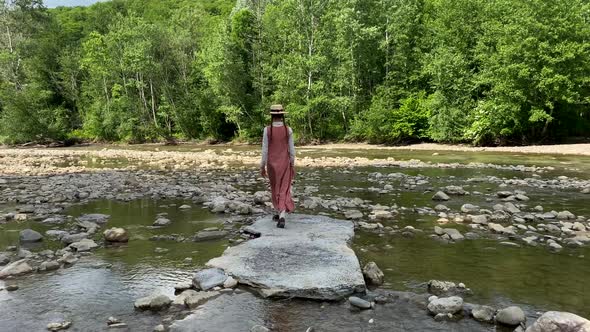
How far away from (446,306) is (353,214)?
5.39 meters

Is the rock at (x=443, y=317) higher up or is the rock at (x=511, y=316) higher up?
the rock at (x=511, y=316)

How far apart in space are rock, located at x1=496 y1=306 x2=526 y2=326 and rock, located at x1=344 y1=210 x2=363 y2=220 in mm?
5467

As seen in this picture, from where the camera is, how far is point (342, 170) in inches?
837

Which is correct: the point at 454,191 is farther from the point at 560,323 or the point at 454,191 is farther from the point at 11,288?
the point at 11,288

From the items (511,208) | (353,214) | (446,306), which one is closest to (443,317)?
(446,306)

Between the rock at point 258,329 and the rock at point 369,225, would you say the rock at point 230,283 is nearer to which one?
the rock at point 258,329

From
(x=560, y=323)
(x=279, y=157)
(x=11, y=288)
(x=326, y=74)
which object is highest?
(x=326, y=74)

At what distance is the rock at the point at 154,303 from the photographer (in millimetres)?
5344

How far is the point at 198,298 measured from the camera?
5.57 m

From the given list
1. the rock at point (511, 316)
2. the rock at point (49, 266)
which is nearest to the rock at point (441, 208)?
the rock at point (511, 316)

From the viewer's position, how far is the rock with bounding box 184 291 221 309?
546 centimetres

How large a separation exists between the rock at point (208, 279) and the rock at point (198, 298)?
0.16 metres

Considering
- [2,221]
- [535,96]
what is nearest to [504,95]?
[535,96]

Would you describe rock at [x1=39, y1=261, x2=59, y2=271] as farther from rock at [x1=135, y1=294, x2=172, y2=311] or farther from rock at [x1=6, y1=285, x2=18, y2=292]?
rock at [x1=135, y1=294, x2=172, y2=311]
